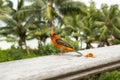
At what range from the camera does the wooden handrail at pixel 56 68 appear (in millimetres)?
1071

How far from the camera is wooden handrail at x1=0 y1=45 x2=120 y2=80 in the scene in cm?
107

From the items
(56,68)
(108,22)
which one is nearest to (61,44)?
(56,68)

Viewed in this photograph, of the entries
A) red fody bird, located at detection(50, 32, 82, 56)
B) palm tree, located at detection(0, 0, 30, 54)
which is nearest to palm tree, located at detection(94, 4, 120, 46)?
palm tree, located at detection(0, 0, 30, 54)

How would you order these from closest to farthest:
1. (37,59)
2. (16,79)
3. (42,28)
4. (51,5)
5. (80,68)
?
(16,79), (80,68), (37,59), (51,5), (42,28)

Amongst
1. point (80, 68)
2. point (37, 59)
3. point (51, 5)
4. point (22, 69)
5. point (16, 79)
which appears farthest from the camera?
point (51, 5)

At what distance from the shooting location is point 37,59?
1.41 meters

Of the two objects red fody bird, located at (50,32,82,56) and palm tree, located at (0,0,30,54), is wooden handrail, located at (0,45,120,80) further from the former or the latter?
palm tree, located at (0,0,30,54)

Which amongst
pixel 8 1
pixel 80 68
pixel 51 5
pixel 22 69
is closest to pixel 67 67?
pixel 80 68

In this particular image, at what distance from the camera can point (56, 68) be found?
46.9 inches

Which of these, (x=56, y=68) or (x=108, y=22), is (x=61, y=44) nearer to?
(x=56, y=68)

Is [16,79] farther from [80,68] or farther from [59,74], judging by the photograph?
[80,68]

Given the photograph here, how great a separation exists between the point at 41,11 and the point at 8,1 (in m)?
4.61

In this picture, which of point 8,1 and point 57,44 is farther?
point 8,1

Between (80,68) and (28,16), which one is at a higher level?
(80,68)
